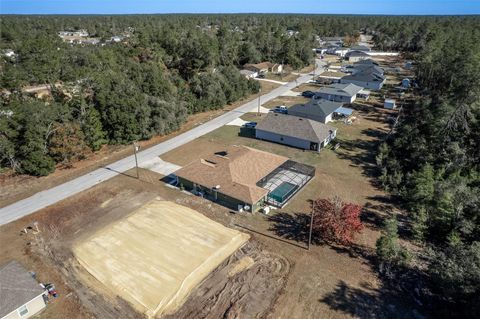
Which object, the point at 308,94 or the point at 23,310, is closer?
the point at 23,310

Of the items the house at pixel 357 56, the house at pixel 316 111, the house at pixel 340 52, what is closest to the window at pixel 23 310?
the house at pixel 316 111

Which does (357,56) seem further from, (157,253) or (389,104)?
(157,253)

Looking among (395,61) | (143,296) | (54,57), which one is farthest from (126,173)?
(395,61)

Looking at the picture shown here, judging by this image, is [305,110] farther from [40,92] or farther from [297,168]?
[40,92]

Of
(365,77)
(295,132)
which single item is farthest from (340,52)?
(295,132)

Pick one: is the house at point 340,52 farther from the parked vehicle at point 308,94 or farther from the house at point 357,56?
the parked vehicle at point 308,94

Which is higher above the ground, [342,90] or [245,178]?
[342,90]
